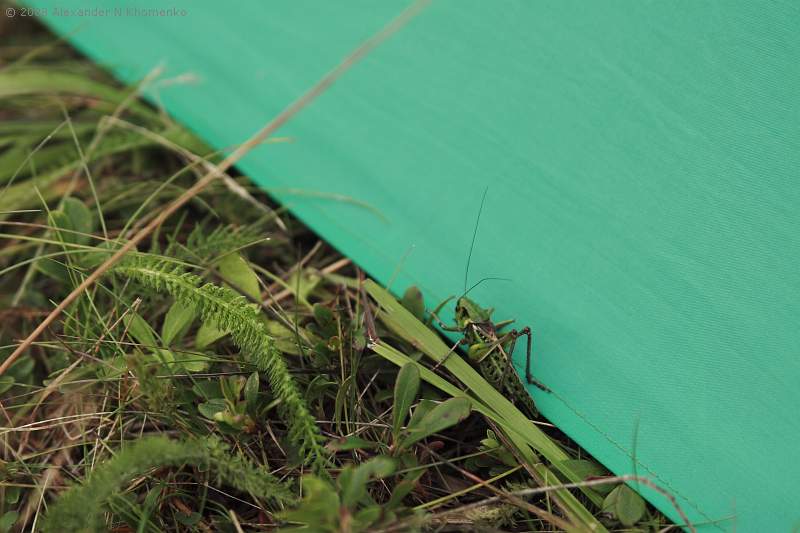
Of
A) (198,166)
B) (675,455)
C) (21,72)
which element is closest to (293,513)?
(675,455)

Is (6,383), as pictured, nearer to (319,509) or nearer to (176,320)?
(176,320)

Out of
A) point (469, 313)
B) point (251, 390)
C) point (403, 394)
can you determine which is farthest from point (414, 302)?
point (251, 390)

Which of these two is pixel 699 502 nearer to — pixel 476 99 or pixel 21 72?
pixel 476 99

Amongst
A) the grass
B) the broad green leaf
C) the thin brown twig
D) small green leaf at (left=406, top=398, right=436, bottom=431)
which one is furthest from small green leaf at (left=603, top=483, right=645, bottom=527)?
the broad green leaf

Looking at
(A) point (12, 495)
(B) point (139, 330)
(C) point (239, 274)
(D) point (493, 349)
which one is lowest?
(A) point (12, 495)

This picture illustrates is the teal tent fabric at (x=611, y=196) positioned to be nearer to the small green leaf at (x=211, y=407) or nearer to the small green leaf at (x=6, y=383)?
the small green leaf at (x=211, y=407)

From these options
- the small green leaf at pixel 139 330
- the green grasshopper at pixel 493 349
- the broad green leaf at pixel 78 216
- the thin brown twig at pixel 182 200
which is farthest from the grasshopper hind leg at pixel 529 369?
the broad green leaf at pixel 78 216
